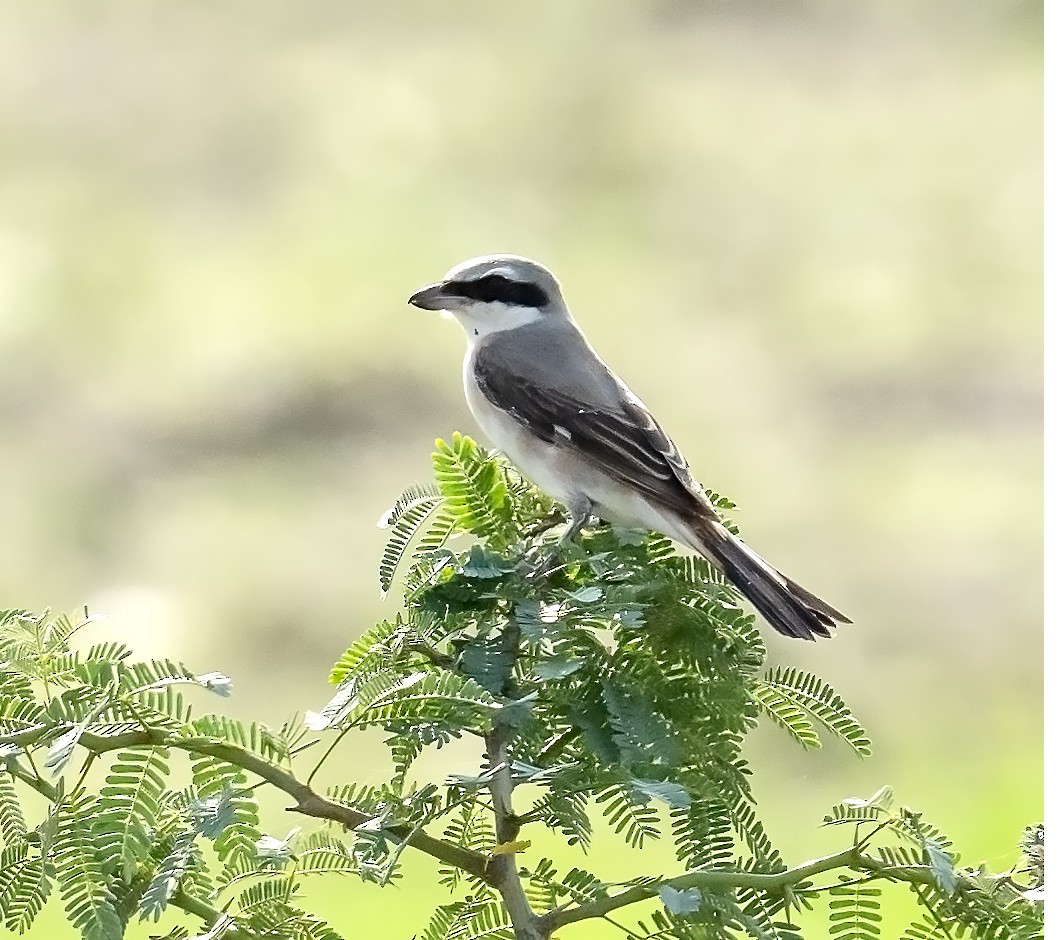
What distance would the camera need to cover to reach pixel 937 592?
3875mm

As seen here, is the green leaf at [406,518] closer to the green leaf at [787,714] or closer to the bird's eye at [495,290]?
the green leaf at [787,714]

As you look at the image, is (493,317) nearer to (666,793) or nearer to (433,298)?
(433,298)

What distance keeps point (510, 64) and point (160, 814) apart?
5.18 m

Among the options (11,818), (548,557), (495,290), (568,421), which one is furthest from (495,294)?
(11,818)

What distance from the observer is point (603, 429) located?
6.00ft

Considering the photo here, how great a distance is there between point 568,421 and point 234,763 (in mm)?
1090

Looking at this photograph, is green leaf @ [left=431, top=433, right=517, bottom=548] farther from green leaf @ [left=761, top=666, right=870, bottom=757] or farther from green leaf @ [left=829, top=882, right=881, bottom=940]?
green leaf @ [left=829, top=882, right=881, bottom=940]

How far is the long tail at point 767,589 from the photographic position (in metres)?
1.41

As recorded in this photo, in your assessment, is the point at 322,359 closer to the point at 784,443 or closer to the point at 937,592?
the point at 784,443

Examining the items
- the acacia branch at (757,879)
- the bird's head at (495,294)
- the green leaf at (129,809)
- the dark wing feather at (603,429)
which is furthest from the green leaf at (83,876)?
the bird's head at (495,294)

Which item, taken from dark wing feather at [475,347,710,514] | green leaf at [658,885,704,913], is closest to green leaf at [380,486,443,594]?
green leaf at [658,885,704,913]

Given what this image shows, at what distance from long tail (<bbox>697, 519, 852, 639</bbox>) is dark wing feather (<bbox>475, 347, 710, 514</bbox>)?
4.0 inches

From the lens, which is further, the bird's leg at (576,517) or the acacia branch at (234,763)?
the bird's leg at (576,517)
